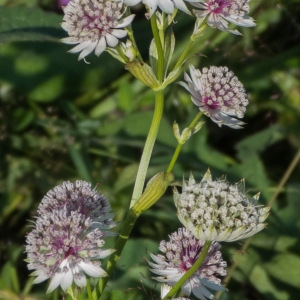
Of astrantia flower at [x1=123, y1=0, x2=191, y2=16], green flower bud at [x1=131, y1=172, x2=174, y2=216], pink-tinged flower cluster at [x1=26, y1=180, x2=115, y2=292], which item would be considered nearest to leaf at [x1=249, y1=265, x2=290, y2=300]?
green flower bud at [x1=131, y1=172, x2=174, y2=216]

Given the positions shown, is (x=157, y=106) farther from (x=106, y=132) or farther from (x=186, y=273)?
→ (x=106, y=132)

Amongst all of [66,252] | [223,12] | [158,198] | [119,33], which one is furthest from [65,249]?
[223,12]

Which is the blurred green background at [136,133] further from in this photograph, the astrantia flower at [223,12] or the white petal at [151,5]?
the white petal at [151,5]

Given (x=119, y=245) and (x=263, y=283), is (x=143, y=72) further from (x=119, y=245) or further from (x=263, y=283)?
(x=263, y=283)

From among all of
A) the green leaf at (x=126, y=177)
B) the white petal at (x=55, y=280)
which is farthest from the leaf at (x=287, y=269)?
the white petal at (x=55, y=280)

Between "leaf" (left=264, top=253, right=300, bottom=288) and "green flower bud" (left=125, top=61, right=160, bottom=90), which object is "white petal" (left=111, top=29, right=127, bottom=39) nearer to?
"green flower bud" (left=125, top=61, right=160, bottom=90)

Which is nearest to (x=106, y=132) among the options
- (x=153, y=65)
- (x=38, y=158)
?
(x=38, y=158)

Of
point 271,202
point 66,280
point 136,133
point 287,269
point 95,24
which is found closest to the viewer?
point 66,280
